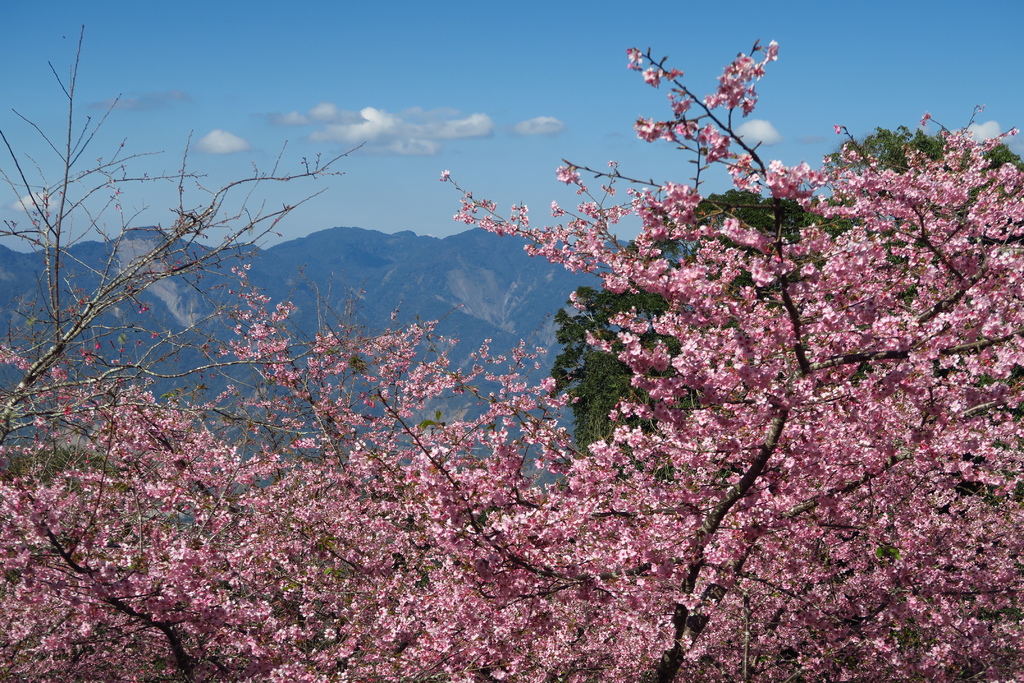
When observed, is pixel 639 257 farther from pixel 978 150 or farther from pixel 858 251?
pixel 978 150

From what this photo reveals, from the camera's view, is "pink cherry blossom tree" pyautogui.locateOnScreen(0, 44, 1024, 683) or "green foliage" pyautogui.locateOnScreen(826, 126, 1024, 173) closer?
"pink cherry blossom tree" pyautogui.locateOnScreen(0, 44, 1024, 683)

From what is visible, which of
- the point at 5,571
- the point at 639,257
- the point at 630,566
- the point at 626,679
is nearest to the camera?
the point at 639,257

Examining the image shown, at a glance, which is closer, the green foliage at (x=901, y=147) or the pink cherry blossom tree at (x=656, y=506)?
the pink cherry blossom tree at (x=656, y=506)

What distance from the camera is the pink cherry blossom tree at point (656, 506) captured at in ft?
13.2

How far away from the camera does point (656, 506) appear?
16.2 feet

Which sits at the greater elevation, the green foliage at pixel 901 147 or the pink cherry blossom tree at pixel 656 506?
the green foliage at pixel 901 147

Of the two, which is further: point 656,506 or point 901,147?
point 901,147

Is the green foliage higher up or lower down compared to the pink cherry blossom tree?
higher up

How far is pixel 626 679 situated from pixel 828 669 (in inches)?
79.6

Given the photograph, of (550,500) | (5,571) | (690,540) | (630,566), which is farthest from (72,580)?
(690,540)

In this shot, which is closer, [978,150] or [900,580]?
[900,580]

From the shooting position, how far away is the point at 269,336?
12.3 m

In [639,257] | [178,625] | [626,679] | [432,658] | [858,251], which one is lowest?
[178,625]

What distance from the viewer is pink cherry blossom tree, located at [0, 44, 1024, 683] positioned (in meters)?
4.04
